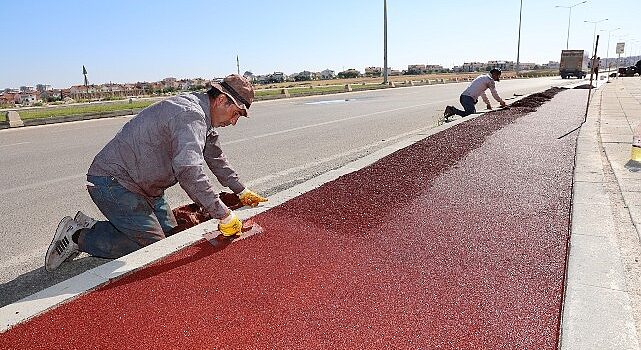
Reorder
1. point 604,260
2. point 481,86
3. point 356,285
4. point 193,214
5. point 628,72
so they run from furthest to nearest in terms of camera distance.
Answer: point 628,72 < point 481,86 < point 193,214 < point 604,260 < point 356,285

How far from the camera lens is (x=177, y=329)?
2.38m

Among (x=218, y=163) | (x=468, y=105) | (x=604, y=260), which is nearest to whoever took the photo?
(x=604, y=260)

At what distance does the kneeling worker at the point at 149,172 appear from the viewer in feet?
10.1

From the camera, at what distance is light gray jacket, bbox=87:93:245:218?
3.03m

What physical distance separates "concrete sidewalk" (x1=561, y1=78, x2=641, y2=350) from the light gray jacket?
7.56 feet

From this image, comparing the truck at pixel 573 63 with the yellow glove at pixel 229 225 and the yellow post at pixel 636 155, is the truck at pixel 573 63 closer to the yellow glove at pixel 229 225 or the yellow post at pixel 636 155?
the yellow post at pixel 636 155

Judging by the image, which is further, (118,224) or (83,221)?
(83,221)

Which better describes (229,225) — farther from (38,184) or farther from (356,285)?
(38,184)

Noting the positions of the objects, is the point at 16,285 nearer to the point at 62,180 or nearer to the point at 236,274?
the point at 236,274

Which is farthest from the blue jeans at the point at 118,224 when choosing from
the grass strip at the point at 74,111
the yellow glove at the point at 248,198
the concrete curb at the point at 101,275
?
the grass strip at the point at 74,111

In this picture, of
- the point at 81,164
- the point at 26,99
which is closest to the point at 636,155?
the point at 81,164

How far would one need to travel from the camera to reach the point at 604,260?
9.90 ft

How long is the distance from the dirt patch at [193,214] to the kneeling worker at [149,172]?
1.54 feet

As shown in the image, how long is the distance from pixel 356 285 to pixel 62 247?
2220mm
